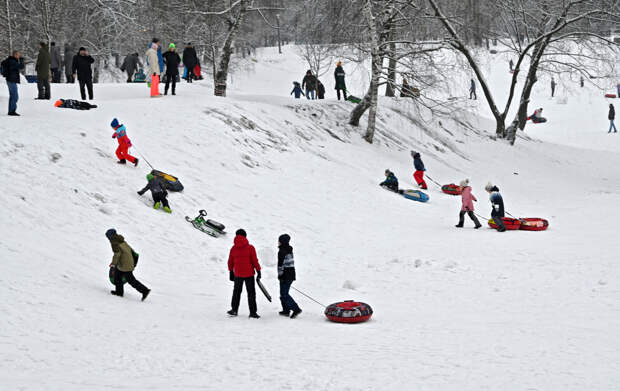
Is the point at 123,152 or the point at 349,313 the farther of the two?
the point at 123,152

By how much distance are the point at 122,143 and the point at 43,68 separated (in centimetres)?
586

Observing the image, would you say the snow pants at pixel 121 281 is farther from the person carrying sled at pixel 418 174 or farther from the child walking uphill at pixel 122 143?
the person carrying sled at pixel 418 174

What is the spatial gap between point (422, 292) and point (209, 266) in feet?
13.2

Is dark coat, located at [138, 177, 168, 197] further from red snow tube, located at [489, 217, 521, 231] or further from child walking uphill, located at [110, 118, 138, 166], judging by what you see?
red snow tube, located at [489, 217, 521, 231]

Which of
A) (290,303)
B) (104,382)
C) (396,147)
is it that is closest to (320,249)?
(290,303)

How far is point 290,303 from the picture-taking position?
9.30 meters

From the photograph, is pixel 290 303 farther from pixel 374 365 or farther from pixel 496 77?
pixel 496 77

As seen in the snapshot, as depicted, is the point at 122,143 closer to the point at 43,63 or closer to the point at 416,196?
the point at 43,63

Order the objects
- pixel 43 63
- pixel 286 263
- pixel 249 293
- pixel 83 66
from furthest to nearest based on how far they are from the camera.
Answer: pixel 83 66 < pixel 43 63 < pixel 286 263 < pixel 249 293

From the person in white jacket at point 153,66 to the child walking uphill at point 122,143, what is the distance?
20.5 ft

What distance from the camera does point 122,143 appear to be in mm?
13992

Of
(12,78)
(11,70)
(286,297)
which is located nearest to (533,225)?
(286,297)

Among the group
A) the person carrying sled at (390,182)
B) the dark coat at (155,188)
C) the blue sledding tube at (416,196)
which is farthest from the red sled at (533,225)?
the dark coat at (155,188)

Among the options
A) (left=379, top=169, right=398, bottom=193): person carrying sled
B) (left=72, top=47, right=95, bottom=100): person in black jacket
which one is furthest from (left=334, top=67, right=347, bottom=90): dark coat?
(left=72, top=47, right=95, bottom=100): person in black jacket
